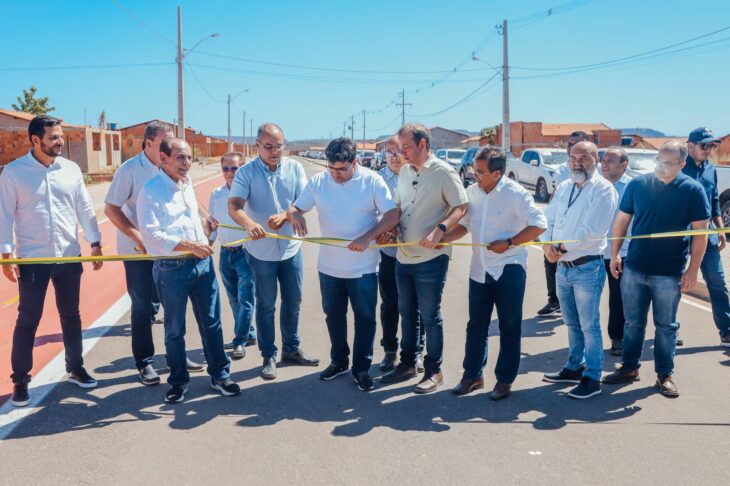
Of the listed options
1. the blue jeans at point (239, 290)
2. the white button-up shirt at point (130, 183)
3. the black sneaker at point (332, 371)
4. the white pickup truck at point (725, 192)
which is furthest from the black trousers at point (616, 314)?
the white pickup truck at point (725, 192)

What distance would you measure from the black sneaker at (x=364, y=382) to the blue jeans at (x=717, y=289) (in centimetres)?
344

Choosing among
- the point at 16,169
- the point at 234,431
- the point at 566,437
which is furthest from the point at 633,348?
the point at 16,169

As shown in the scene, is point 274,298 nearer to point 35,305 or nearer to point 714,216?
point 35,305

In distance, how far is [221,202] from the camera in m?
6.57

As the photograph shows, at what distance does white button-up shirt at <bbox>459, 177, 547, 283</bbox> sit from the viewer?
15.7 feet

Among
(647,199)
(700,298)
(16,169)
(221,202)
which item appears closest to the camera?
(16,169)

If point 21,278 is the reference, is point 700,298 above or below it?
below

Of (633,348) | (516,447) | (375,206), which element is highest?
(375,206)

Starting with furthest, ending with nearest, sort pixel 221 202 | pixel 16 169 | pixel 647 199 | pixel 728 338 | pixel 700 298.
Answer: pixel 700 298 → pixel 221 202 → pixel 728 338 → pixel 647 199 → pixel 16 169

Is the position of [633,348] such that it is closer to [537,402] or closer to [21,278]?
[537,402]

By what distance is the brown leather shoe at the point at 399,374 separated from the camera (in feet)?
17.3

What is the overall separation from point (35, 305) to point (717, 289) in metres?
5.94

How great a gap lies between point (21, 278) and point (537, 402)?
392 centimetres

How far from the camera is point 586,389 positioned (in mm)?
4898
